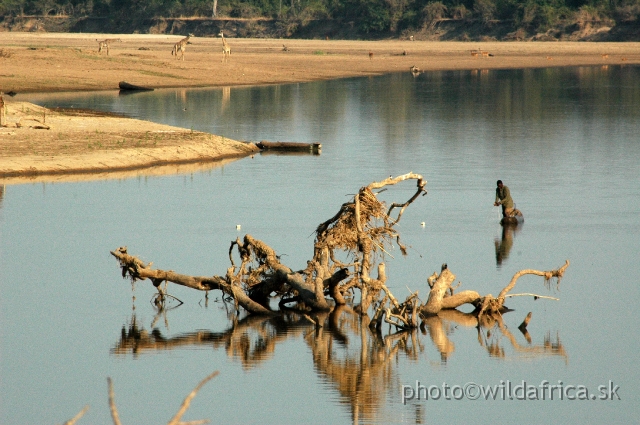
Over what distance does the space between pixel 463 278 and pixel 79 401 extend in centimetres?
826

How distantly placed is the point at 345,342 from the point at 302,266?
4523 mm

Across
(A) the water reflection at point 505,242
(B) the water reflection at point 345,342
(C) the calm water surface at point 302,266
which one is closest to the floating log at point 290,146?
(C) the calm water surface at point 302,266

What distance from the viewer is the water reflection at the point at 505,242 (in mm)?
21750

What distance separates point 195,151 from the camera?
35031 millimetres

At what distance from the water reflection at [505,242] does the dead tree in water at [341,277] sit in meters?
4.29

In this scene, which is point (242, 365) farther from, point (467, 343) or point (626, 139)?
point (626, 139)

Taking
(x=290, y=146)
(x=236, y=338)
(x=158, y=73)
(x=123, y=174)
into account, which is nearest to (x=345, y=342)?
(x=236, y=338)

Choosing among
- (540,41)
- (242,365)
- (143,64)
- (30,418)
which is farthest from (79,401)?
(540,41)

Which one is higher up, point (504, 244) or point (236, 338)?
point (504, 244)

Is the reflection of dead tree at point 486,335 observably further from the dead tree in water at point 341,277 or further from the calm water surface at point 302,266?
the dead tree in water at point 341,277

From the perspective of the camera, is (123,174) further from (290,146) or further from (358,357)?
(358,357)

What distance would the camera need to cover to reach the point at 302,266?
20.3 meters

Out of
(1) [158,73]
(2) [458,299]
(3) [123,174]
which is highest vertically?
(1) [158,73]

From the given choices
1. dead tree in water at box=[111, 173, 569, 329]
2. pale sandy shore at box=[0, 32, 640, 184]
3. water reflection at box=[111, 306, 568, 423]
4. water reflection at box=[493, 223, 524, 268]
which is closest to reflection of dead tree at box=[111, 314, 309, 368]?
Result: water reflection at box=[111, 306, 568, 423]
